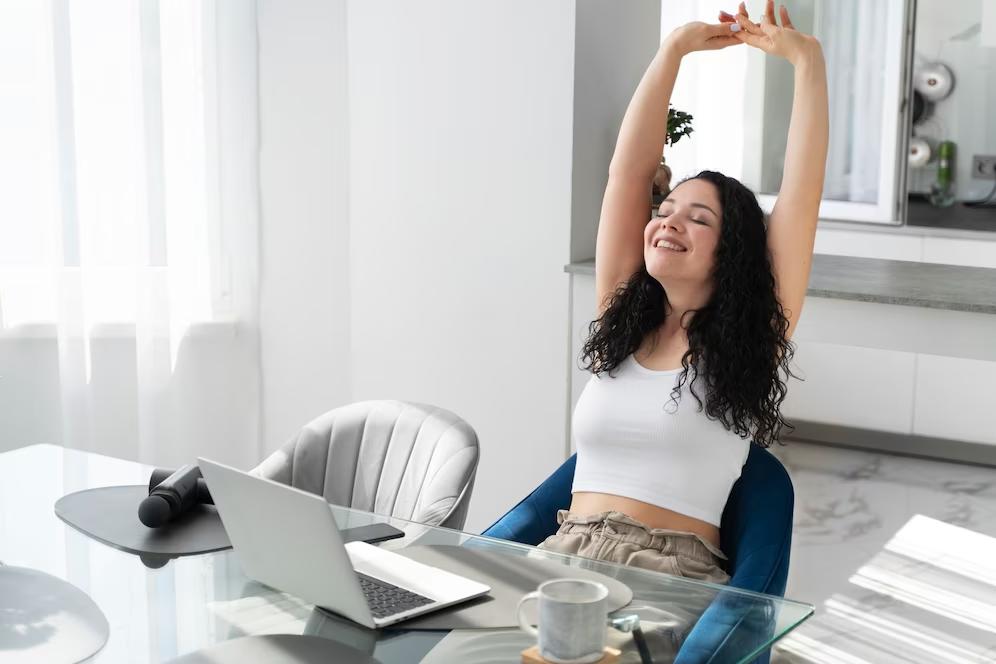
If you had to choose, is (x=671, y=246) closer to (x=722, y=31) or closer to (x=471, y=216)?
(x=722, y=31)

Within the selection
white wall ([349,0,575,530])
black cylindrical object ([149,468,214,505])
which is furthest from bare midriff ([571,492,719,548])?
white wall ([349,0,575,530])

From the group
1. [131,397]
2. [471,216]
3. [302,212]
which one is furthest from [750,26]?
[131,397]

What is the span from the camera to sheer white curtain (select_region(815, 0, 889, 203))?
4.45 metres

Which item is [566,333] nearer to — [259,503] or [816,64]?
[816,64]

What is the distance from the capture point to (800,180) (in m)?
1.96

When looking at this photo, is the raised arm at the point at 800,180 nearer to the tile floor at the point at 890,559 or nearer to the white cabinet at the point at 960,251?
the tile floor at the point at 890,559

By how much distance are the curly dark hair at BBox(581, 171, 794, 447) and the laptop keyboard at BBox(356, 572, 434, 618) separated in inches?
25.5

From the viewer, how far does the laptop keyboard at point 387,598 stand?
1430 mm

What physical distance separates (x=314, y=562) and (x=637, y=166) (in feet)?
3.61

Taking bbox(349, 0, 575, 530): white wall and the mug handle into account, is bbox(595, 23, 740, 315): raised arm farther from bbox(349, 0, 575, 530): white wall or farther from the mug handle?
the mug handle

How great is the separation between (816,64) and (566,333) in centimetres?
112

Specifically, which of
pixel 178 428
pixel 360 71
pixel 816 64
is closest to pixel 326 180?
pixel 360 71

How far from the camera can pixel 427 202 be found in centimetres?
306

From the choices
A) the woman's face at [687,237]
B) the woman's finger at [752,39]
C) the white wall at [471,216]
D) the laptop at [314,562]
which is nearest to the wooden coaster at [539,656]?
the laptop at [314,562]
